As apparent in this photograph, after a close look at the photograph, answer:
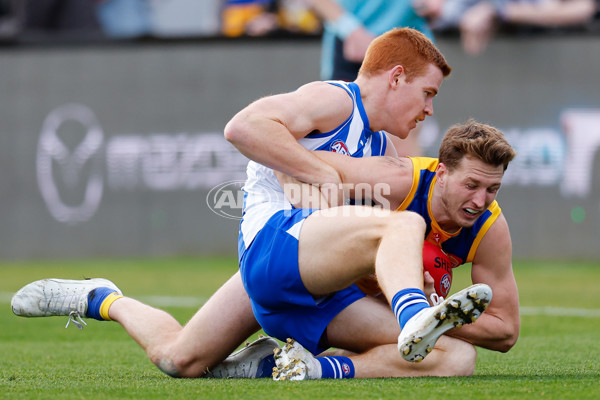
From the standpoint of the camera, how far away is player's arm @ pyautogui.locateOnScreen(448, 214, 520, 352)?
14.2ft

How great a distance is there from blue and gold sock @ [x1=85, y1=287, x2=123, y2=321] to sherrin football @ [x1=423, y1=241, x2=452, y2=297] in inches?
67.8

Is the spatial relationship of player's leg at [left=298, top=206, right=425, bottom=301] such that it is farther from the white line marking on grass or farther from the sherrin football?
the white line marking on grass

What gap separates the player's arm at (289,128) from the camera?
13.7 ft

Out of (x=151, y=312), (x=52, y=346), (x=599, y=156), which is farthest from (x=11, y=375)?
(x=599, y=156)

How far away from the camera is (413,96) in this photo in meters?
4.53

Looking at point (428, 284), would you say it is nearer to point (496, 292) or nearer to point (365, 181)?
point (496, 292)

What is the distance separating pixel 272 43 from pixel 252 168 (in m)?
7.78

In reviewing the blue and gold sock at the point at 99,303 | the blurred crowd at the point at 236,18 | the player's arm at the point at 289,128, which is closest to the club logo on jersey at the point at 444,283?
the player's arm at the point at 289,128

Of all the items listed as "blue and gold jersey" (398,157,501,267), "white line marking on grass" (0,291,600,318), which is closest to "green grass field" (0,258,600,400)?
"white line marking on grass" (0,291,600,318)

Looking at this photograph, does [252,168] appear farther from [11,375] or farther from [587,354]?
[587,354]

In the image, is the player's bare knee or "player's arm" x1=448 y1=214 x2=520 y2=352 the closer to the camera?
"player's arm" x1=448 y1=214 x2=520 y2=352

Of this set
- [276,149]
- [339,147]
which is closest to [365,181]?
[339,147]

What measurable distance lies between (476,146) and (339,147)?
69 cm

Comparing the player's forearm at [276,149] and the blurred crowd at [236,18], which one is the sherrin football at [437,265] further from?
the blurred crowd at [236,18]
